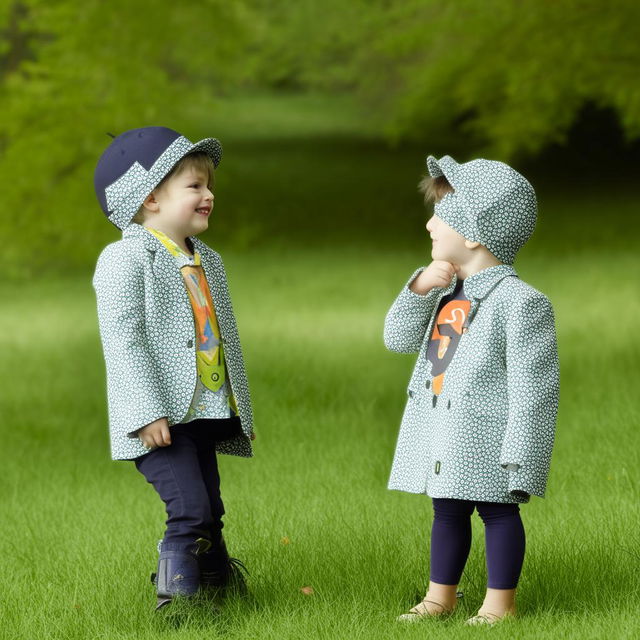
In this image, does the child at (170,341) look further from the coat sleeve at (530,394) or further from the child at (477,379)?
the coat sleeve at (530,394)

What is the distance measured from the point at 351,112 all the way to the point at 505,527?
40.9 metres

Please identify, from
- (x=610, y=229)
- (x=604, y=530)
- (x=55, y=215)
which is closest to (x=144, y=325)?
(x=604, y=530)

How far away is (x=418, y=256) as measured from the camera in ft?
59.1

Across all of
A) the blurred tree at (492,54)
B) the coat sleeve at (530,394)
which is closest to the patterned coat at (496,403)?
the coat sleeve at (530,394)

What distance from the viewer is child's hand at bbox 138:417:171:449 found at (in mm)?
3729

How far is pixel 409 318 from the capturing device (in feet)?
12.7

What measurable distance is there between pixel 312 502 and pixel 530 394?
6.85 feet

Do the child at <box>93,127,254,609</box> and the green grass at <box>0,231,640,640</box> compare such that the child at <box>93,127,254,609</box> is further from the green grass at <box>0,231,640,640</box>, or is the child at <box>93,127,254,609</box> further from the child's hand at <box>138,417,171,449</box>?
the green grass at <box>0,231,640,640</box>

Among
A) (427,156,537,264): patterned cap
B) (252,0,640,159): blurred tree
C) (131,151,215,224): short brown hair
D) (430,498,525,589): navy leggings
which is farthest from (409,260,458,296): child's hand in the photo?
(252,0,640,159): blurred tree

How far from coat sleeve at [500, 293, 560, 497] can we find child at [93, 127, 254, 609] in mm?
928

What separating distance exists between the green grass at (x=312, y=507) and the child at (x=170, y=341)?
33cm

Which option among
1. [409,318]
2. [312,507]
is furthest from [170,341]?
[312,507]

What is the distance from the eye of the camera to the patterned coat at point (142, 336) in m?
3.74

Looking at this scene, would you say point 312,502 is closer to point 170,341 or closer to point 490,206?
point 170,341
